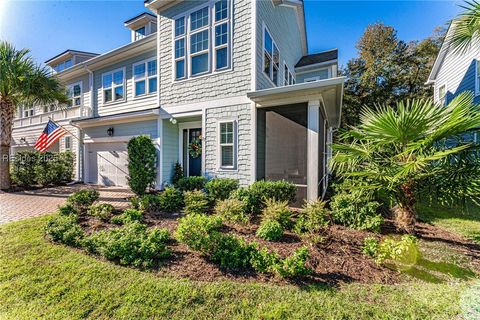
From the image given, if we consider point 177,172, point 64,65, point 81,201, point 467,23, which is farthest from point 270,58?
point 64,65

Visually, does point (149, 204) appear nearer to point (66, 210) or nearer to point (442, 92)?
point (66, 210)

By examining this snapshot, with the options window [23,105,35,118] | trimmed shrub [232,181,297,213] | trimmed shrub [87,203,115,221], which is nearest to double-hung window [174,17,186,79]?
trimmed shrub [232,181,297,213]

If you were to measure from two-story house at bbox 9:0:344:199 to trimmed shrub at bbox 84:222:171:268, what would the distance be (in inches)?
156

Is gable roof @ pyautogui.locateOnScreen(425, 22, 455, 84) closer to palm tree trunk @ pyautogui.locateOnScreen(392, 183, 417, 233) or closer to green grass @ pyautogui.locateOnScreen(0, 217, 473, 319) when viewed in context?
palm tree trunk @ pyautogui.locateOnScreen(392, 183, 417, 233)

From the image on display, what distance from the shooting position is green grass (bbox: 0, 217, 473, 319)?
2559mm

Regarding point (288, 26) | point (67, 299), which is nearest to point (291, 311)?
point (67, 299)

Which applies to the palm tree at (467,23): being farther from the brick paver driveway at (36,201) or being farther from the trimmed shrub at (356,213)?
the brick paver driveway at (36,201)

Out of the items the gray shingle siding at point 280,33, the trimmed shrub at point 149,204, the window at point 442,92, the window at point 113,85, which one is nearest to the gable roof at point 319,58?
the gray shingle siding at point 280,33

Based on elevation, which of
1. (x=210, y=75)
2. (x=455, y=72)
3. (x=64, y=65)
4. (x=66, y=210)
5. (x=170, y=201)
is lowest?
(x=66, y=210)

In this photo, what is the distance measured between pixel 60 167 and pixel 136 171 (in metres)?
6.89

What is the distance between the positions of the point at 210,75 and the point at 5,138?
1039 centimetres

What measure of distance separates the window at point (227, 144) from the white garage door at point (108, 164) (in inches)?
213

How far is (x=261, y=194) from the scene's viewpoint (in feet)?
20.7

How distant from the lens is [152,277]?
323 cm
